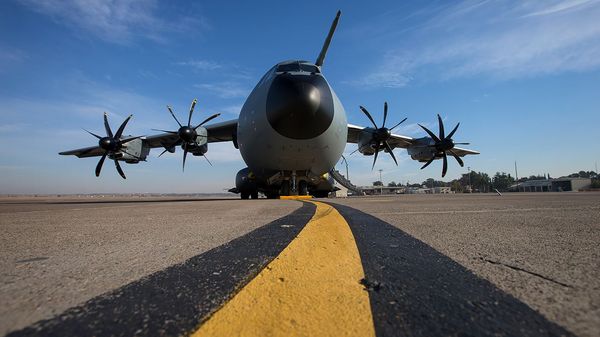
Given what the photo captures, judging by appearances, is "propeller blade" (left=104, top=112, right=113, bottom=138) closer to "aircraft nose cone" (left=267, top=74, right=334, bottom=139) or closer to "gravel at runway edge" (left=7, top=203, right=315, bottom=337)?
"aircraft nose cone" (left=267, top=74, right=334, bottom=139)

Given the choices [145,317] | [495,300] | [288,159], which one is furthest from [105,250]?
[288,159]

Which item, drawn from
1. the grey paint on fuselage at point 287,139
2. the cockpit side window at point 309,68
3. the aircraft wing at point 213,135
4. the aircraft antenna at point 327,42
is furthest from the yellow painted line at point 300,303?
the aircraft wing at point 213,135

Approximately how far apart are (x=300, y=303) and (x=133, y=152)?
18.4 metres

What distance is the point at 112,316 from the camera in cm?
98

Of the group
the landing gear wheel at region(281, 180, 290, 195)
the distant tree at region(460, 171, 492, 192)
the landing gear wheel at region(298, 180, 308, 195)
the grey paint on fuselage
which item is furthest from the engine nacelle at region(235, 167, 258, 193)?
the distant tree at region(460, 171, 492, 192)

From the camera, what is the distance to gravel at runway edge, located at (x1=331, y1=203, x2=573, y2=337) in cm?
91

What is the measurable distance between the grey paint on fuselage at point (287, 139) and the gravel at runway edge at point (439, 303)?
8324mm

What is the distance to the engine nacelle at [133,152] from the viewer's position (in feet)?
53.5

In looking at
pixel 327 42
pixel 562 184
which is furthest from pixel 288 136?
pixel 562 184

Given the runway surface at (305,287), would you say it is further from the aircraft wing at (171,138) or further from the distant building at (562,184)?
the distant building at (562,184)

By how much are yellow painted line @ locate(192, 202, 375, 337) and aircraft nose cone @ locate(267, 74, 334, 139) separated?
8.16 m

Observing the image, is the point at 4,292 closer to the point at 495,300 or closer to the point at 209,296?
the point at 209,296

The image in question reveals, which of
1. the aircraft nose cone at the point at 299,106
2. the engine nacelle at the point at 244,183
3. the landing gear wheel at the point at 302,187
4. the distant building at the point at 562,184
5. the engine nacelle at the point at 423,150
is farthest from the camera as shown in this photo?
the distant building at the point at 562,184

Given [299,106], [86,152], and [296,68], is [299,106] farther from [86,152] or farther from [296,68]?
[86,152]
